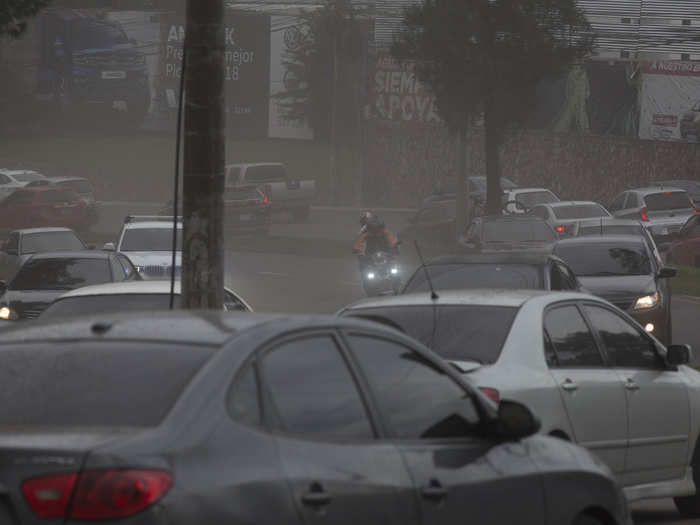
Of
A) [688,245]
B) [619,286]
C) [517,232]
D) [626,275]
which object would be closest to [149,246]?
[517,232]

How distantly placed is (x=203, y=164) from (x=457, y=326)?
235 centimetres

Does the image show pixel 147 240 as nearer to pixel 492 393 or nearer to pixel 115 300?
pixel 115 300

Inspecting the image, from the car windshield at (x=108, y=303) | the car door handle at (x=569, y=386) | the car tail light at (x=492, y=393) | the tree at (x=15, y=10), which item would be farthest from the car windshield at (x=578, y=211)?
the car tail light at (x=492, y=393)

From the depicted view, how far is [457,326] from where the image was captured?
851 centimetres

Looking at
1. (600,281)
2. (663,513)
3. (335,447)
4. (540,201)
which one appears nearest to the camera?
(335,447)

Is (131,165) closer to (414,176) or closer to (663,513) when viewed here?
(414,176)

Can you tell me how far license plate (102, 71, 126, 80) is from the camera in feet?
250

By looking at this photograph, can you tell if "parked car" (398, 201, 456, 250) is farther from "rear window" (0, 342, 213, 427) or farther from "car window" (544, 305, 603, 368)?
"rear window" (0, 342, 213, 427)

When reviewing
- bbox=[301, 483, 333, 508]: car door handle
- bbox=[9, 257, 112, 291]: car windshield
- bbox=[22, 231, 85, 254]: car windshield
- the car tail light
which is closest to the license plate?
bbox=[22, 231, 85, 254]: car windshield

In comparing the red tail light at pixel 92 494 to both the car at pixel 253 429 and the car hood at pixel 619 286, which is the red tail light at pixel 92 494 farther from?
the car hood at pixel 619 286

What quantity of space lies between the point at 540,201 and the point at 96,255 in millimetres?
25892

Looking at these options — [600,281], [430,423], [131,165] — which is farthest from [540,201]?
[430,423]

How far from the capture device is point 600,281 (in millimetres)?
18859

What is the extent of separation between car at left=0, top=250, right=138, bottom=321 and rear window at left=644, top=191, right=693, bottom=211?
23615 mm
